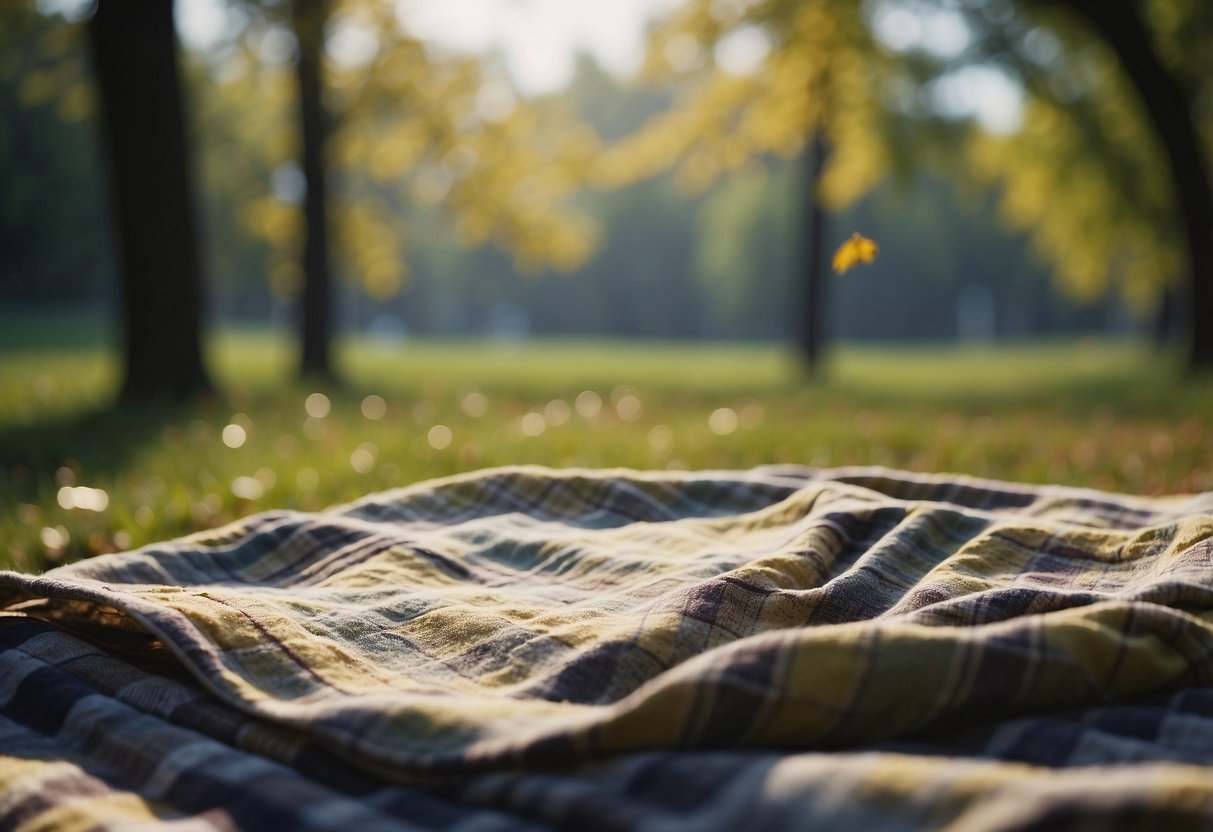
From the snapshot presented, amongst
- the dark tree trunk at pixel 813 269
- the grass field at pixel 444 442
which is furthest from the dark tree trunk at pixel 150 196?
the dark tree trunk at pixel 813 269

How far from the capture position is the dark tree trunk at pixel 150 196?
6312mm

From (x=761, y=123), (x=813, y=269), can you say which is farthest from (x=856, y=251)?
(x=813, y=269)

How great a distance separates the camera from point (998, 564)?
192 centimetres

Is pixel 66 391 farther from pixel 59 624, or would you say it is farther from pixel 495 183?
pixel 59 624

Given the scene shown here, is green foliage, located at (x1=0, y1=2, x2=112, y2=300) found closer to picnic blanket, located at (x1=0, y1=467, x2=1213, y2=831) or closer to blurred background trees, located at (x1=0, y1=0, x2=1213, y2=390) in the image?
blurred background trees, located at (x1=0, y1=0, x2=1213, y2=390)

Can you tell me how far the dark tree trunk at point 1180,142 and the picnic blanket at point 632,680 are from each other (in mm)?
9242

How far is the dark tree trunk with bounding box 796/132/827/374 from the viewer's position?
43.9 ft

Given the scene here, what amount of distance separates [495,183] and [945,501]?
10.5 metres

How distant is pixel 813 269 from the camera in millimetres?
13492

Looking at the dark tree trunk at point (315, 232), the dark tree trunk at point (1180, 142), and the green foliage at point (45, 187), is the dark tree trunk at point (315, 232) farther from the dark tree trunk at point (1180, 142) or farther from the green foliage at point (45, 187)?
the green foliage at point (45, 187)

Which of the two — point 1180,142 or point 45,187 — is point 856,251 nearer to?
point 1180,142

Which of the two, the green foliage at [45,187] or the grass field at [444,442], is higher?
the green foliage at [45,187]

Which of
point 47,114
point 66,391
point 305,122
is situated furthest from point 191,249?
point 47,114

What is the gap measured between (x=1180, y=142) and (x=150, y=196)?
9.71 m
